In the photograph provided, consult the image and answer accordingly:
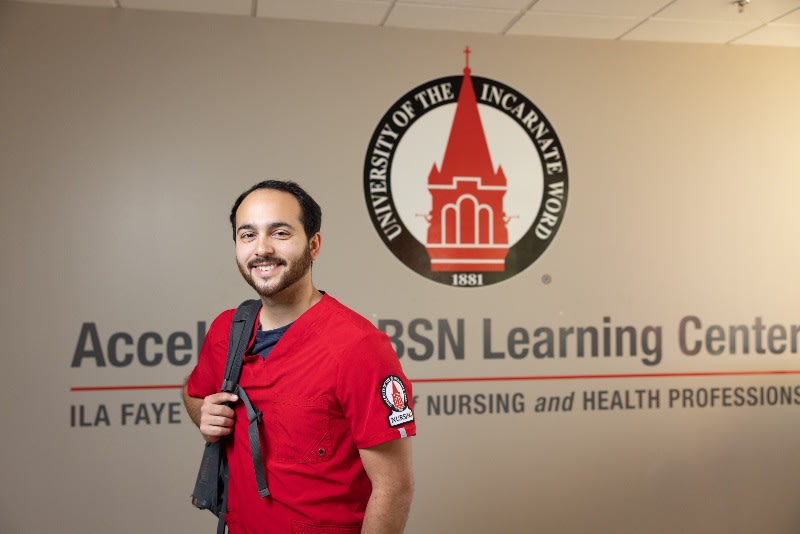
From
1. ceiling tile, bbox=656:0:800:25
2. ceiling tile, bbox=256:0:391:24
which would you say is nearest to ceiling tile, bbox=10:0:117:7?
ceiling tile, bbox=256:0:391:24

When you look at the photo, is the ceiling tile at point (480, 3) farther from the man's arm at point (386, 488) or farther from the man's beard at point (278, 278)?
the man's arm at point (386, 488)

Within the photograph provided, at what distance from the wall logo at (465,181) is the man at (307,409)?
6.09ft

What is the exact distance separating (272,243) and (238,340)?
0.81ft

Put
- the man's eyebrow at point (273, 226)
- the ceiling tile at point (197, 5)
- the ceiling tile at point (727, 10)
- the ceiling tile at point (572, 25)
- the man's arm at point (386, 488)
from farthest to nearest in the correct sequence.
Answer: the ceiling tile at point (572, 25)
the ceiling tile at point (727, 10)
the ceiling tile at point (197, 5)
the man's eyebrow at point (273, 226)
the man's arm at point (386, 488)

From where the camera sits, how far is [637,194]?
3660mm

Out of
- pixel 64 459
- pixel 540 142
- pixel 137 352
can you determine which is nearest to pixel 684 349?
pixel 540 142

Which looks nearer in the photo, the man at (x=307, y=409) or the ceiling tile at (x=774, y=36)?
the man at (x=307, y=409)

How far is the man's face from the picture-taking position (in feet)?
5.03

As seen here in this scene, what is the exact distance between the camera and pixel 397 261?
3439 mm

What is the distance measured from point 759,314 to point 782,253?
0.35m

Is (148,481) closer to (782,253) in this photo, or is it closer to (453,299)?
(453,299)

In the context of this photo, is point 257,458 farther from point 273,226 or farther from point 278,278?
point 273,226

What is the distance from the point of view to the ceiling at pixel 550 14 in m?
3.16

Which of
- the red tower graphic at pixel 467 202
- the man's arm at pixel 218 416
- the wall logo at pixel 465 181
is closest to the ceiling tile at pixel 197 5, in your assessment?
the wall logo at pixel 465 181
